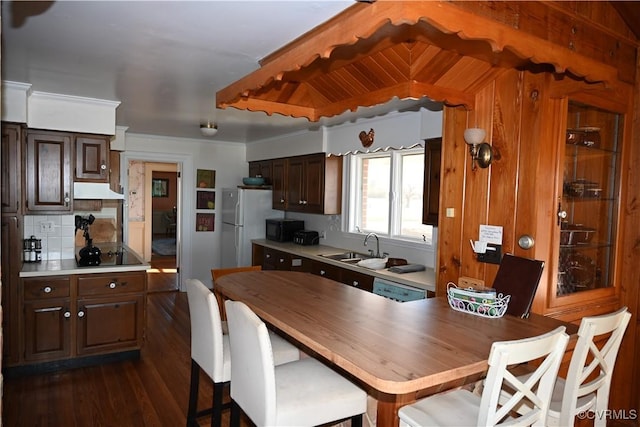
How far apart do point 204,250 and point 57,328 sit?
300 centimetres

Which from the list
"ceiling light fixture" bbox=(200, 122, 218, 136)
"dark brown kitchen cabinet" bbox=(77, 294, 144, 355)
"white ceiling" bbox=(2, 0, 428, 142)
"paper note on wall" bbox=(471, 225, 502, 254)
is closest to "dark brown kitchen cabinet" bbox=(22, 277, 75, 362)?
"dark brown kitchen cabinet" bbox=(77, 294, 144, 355)

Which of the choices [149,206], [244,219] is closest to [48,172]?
[244,219]

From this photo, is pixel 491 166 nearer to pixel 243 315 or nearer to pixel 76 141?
pixel 243 315

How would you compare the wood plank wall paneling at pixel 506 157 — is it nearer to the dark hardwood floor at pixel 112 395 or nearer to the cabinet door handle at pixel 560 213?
the cabinet door handle at pixel 560 213

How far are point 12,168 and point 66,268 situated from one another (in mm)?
871

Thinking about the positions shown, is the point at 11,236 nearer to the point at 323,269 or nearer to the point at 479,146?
the point at 323,269

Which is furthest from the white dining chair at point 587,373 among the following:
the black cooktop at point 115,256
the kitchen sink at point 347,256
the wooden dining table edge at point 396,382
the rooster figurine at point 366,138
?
the black cooktop at point 115,256

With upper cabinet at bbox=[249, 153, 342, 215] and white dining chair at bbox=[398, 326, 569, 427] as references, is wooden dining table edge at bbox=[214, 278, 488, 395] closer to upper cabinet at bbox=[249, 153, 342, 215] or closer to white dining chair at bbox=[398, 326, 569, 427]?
white dining chair at bbox=[398, 326, 569, 427]

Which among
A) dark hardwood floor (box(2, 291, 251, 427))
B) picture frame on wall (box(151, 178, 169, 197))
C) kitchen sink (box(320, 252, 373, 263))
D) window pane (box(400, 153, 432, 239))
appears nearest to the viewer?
dark hardwood floor (box(2, 291, 251, 427))

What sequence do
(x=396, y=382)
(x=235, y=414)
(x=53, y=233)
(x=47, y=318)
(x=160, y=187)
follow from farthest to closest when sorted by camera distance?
(x=160, y=187), (x=53, y=233), (x=47, y=318), (x=235, y=414), (x=396, y=382)

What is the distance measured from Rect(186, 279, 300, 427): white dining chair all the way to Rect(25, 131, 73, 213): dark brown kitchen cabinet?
6.89 ft

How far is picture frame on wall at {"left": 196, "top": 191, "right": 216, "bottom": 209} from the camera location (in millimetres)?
6348

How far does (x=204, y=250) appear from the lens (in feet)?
21.0

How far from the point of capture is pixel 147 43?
7.61 ft
